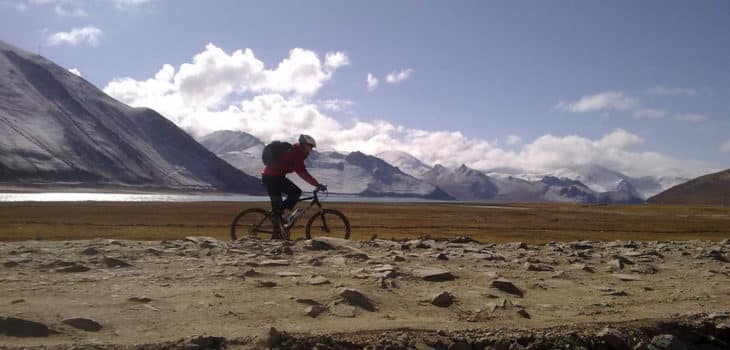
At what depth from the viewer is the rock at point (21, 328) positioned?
21.5 feet

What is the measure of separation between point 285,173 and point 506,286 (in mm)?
7361

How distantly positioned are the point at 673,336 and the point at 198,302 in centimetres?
748

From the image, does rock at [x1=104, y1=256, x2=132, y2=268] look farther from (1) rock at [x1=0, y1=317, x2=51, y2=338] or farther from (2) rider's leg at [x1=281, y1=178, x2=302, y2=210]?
(2) rider's leg at [x1=281, y1=178, x2=302, y2=210]

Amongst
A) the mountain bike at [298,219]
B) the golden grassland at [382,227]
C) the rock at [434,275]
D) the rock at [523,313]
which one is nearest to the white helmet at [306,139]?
the mountain bike at [298,219]

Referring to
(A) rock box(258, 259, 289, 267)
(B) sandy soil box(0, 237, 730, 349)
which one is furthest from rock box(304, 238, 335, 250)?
(A) rock box(258, 259, 289, 267)

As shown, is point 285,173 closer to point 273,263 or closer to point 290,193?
point 290,193

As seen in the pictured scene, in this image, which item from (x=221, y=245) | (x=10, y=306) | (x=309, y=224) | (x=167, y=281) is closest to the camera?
(x=10, y=306)

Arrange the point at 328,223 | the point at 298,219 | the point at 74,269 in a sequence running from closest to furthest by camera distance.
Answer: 1. the point at 74,269
2. the point at 298,219
3. the point at 328,223

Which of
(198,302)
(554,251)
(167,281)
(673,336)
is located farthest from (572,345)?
(554,251)

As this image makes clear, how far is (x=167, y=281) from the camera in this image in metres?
9.30

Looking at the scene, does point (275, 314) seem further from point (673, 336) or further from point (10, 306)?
point (673, 336)

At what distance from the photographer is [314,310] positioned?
7973 millimetres

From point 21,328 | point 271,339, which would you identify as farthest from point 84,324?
point 271,339

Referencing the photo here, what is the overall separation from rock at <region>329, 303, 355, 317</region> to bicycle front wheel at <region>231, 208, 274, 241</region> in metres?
8.07
